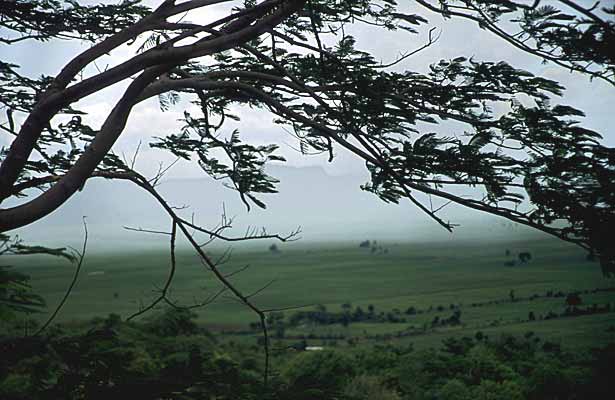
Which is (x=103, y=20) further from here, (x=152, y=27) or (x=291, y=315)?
(x=291, y=315)

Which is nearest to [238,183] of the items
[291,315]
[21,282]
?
[21,282]

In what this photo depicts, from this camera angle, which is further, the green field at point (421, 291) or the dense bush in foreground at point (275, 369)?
the green field at point (421, 291)

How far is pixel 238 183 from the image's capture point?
11.6 feet

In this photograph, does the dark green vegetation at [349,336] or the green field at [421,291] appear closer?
the dark green vegetation at [349,336]

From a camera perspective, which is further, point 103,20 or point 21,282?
point 103,20

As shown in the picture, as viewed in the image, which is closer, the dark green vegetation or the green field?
the dark green vegetation

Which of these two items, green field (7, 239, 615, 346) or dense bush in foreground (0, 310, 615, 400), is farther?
green field (7, 239, 615, 346)

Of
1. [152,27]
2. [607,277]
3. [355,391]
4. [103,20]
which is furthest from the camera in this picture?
[355,391]

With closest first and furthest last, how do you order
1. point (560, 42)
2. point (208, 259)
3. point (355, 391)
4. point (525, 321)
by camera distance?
point (560, 42)
point (208, 259)
point (355, 391)
point (525, 321)

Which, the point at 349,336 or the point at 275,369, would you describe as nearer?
the point at 275,369

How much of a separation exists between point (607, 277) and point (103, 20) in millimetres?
3352

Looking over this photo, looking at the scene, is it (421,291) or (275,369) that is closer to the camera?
(275,369)

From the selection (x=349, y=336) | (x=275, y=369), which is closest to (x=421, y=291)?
(x=349, y=336)

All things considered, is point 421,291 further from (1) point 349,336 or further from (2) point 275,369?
(2) point 275,369
